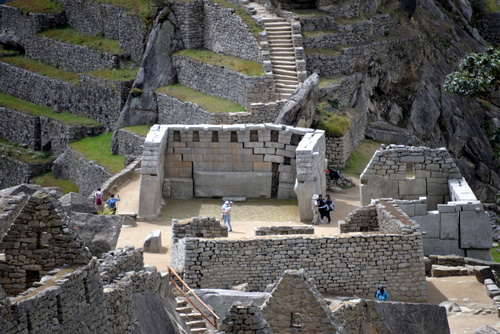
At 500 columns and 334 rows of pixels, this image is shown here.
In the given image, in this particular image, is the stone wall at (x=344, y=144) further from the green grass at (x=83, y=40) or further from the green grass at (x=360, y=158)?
the green grass at (x=83, y=40)

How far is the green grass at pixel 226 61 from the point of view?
178 feet

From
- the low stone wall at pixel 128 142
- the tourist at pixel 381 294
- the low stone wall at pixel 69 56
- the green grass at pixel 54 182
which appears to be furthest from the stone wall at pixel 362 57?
Result: the tourist at pixel 381 294

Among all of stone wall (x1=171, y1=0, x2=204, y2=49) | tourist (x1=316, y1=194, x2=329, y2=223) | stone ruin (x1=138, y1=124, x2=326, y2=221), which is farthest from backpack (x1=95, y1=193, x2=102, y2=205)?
stone wall (x1=171, y1=0, x2=204, y2=49)

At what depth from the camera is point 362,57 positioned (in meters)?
58.1

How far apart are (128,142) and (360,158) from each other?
10.4m

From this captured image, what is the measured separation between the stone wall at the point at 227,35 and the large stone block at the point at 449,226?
68.5 ft

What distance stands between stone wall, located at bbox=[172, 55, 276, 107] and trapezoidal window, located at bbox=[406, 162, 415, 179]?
1378 centimetres

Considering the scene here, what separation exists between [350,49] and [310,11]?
2131mm

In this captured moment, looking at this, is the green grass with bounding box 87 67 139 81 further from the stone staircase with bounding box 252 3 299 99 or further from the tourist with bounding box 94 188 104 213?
the tourist with bounding box 94 188 104 213

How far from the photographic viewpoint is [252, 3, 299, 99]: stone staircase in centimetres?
5338

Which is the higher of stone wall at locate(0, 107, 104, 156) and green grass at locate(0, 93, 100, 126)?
green grass at locate(0, 93, 100, 126)

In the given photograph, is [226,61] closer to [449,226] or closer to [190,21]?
[190,21]

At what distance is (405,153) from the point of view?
37688 millimetres

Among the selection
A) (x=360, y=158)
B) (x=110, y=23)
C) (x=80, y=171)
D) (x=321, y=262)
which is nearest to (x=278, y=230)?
(x=321, y=262)
